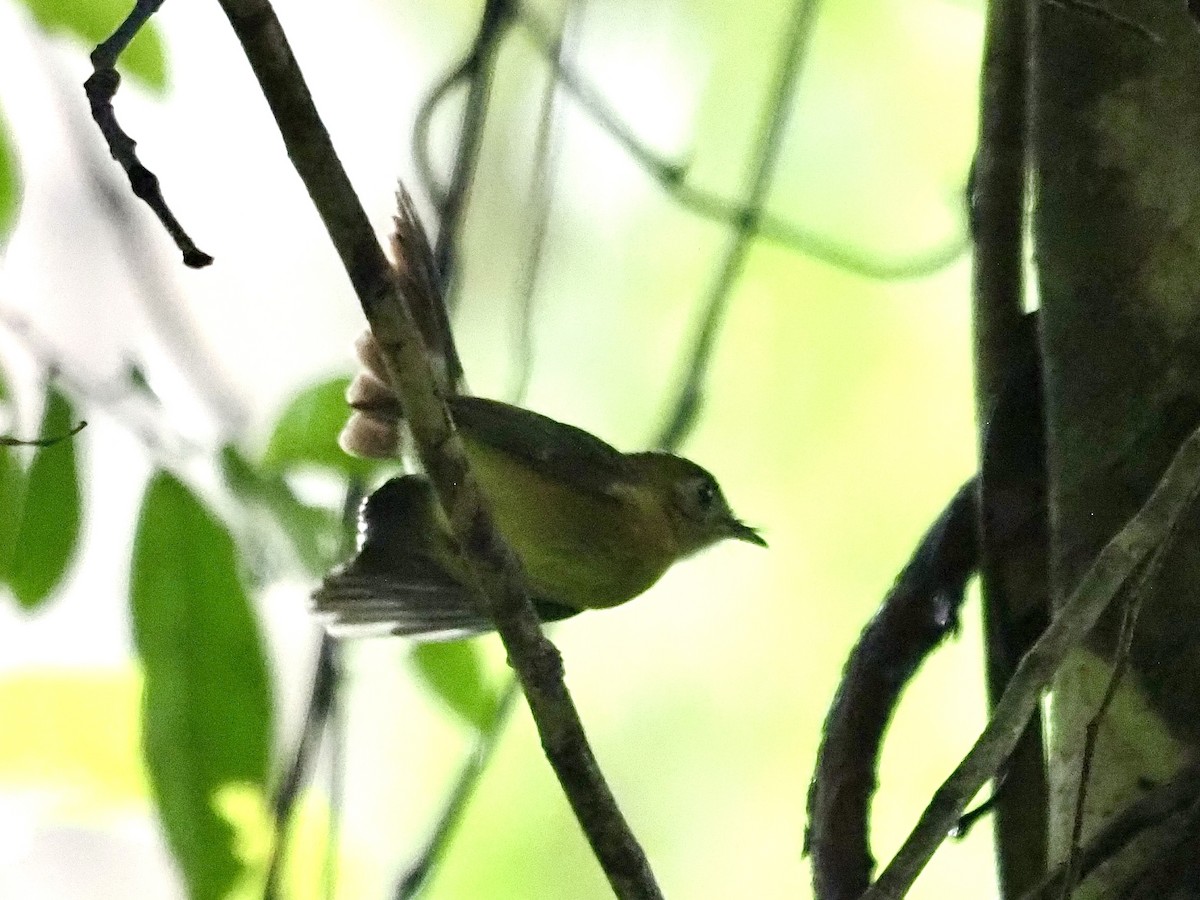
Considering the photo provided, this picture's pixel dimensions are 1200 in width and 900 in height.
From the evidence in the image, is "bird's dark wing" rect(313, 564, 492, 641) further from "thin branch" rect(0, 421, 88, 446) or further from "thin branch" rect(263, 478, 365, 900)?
"thin branch" rect(0, 421, 88, 446)

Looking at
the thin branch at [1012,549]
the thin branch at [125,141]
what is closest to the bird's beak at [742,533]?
the thin branch at [1012,549]

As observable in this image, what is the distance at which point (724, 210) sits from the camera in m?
1.42

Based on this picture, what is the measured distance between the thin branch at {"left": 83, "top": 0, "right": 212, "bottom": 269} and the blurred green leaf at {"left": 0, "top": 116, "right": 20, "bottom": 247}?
0.41 meters

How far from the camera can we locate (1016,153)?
38.6 inches

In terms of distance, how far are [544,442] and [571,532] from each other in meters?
0.10

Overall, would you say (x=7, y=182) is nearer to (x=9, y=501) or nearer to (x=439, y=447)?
(x=9, y=501)

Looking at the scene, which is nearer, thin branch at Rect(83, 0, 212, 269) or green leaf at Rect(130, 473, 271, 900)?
thin branch at Rect(83, 0, 212, 269)

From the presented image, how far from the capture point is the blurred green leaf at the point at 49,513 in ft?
2.88

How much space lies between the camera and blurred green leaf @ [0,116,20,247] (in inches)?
35.7

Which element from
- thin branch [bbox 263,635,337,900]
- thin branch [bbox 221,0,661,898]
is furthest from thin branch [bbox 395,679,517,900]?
thin branch [bbox 221,0,661,898]

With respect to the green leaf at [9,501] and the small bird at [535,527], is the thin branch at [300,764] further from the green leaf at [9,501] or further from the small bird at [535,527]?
the green leaf at [9,501]

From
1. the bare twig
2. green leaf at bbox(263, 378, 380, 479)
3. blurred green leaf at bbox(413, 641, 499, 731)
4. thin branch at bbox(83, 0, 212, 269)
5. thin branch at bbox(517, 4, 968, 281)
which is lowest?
the bare twig

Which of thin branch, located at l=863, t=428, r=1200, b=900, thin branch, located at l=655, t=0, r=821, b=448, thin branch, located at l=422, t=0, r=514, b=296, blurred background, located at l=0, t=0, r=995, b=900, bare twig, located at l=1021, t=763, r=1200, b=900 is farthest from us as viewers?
blurred background, located at l=0, t=0, r=995, b=900

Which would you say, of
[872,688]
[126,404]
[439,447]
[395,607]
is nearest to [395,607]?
[395,607]
